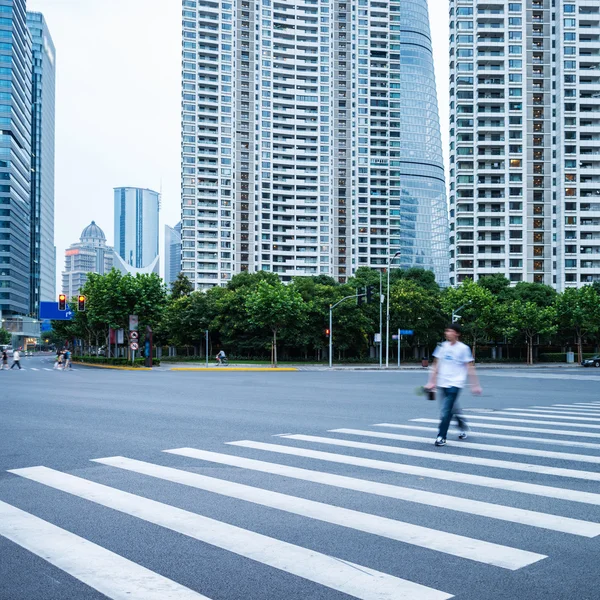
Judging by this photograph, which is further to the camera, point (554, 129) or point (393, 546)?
point (554, 129)

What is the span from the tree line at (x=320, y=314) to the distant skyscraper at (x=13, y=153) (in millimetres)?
63135

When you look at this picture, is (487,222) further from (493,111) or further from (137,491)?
(137,491)

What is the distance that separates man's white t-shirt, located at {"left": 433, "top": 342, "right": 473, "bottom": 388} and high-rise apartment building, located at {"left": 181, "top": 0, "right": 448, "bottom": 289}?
11320 cm

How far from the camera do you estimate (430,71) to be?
163 m

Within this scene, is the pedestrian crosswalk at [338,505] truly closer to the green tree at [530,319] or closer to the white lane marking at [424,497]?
the white lane marking at [424,497]

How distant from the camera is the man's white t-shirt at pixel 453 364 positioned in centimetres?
954

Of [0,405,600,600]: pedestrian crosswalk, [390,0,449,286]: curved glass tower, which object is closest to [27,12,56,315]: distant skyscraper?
[390,0,449,286]: curved glass tower

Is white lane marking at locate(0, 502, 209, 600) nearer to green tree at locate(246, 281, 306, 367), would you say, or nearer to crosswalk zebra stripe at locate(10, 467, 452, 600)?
crosswalk zebra stripe at locate(10, 467, 452, 600)

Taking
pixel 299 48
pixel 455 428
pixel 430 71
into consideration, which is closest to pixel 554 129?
pixel 299 48

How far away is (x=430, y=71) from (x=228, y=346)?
116 meters

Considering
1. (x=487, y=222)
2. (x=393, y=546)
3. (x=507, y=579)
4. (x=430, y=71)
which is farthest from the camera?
(x=430, y=71)

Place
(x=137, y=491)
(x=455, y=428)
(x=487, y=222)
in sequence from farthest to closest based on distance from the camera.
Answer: (x=487, y=222), (x=455, y=428), (x=137, y=491)

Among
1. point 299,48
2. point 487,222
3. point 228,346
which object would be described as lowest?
point 228,346

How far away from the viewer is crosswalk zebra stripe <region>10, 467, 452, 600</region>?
153 inches
